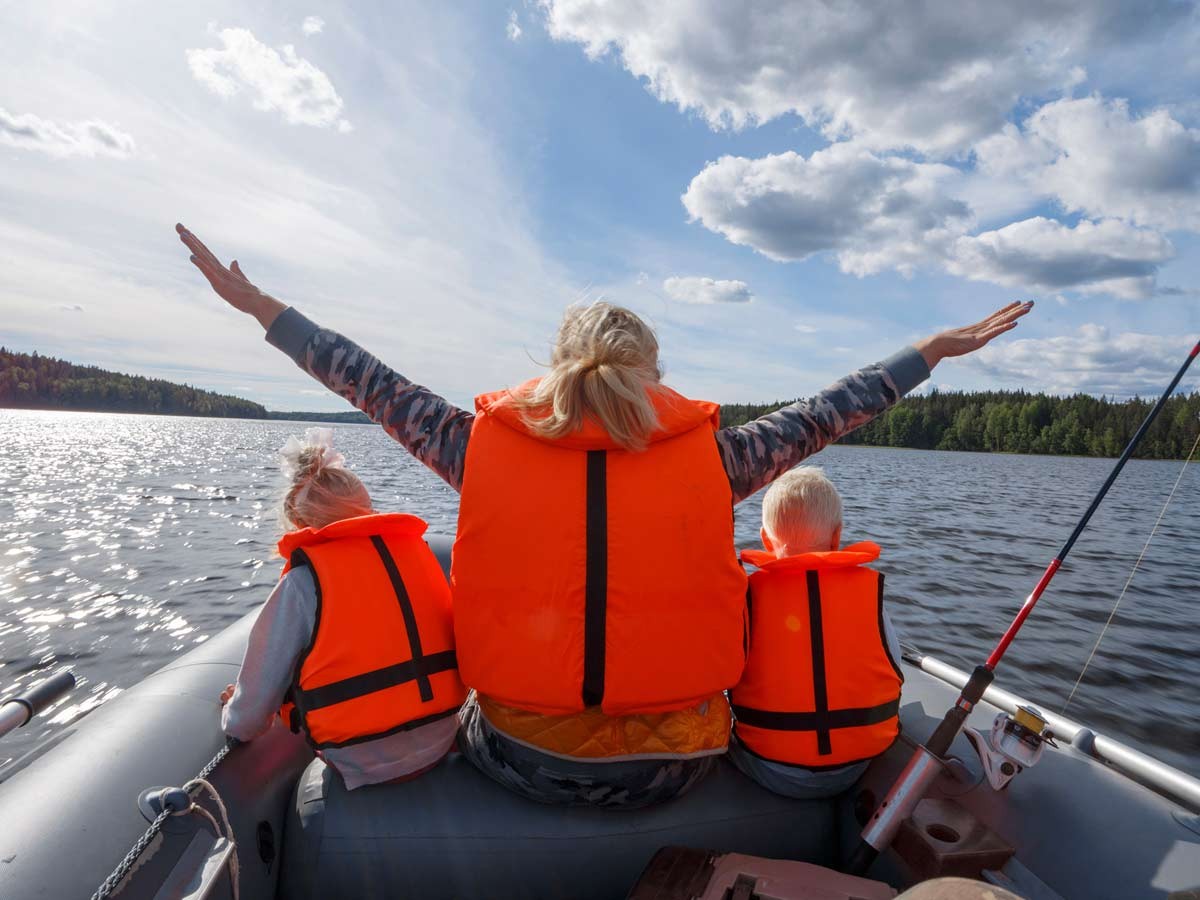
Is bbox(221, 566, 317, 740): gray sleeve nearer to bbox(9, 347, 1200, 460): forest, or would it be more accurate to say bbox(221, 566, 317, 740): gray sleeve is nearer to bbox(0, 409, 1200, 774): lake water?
bbox(0, 409, 1200, 774): lake water

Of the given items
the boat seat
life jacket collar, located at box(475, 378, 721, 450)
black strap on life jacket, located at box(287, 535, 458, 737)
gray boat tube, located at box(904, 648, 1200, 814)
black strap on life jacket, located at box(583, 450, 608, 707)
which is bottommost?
the boat seat

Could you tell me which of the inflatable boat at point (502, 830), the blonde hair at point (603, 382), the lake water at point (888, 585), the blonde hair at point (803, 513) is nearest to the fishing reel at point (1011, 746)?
the inflatable boat at point (502, 830)

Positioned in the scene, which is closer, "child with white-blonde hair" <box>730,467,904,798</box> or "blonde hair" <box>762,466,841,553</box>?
"child with white-blonde hair" <box>730,467,904,798</box>

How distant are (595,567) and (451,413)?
2.07ft

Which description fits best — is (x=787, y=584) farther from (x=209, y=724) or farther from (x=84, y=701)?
(x=84, y=701)

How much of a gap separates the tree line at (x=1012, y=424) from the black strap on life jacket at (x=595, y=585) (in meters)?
52.6

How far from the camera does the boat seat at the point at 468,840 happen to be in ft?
6.23

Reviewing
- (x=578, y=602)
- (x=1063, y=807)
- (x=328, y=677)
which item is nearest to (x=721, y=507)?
(x=578, y=602)

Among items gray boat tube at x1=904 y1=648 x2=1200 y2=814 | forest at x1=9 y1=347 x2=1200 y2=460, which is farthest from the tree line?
gray boat tube at x1=904 y1=648 x2=1200 y2=814

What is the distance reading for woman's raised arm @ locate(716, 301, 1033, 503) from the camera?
1.92m

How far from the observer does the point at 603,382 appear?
165cm

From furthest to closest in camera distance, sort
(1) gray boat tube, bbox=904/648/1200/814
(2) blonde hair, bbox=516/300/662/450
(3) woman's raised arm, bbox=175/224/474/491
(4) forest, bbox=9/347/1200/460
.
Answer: (4) forest, bbox=9/347/1200/460, (1) gray boat tube, bbox=904/648/1200/814, (3) woman's raised arm, bbox=175/224/474/491, (2) blonde hair, bbox=516/300/662/450

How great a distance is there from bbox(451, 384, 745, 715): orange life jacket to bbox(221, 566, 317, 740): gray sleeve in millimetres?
463

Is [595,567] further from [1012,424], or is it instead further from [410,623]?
[1012,424]
